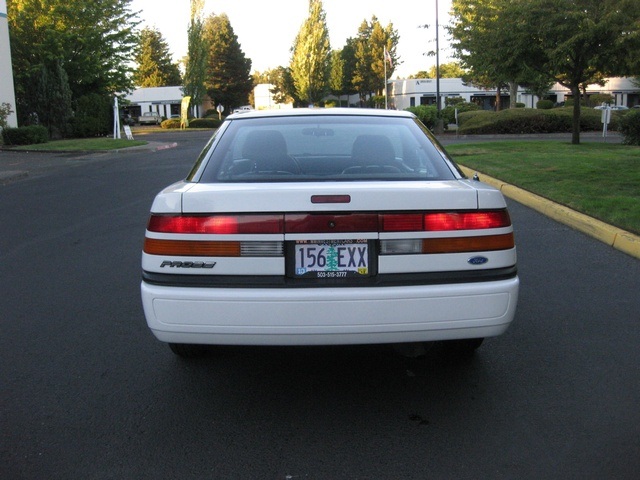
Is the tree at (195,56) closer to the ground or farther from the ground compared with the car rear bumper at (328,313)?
farther from the ground

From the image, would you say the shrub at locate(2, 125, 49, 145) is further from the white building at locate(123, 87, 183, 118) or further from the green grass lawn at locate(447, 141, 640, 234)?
the white building at locate(123, 87, 183, 118)

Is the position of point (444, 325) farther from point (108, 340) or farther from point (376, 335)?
point (108, 340)

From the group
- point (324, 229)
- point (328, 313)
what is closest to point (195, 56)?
point (324, 229)

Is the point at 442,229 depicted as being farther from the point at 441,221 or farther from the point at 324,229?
the point at 324,229

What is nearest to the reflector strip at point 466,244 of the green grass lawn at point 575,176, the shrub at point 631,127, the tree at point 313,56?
the green grass lawn at point 575,176

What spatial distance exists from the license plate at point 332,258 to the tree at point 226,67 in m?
79.9

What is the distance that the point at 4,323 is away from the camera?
495cm

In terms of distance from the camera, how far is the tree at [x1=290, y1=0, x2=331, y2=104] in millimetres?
67750

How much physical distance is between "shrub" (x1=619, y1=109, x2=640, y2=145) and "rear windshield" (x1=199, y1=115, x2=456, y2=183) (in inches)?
731

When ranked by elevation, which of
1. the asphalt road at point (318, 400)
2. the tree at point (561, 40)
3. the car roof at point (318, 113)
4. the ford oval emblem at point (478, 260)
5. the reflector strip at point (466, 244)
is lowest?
the asphalt road at point (318, 400)

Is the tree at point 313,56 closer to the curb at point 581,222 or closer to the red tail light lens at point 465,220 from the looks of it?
the curb at point 581,222

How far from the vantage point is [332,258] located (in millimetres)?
3213

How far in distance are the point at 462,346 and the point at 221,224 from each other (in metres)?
1.69

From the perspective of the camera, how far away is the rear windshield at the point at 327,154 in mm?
3867
